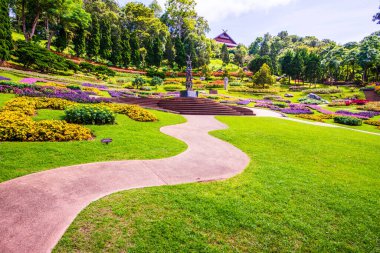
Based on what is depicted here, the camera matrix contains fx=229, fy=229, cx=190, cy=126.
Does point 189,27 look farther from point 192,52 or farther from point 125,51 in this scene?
point 125,51

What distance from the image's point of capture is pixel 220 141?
9312 millimetres

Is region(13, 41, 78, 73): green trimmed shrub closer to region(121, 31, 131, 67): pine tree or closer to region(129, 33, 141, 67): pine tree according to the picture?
region(121, 31, 131, 67): pine tree

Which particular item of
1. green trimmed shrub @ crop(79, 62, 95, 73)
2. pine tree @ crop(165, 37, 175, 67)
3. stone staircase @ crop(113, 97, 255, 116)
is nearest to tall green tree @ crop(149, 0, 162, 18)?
pine tree @ crop(165, 37, 175, 67)

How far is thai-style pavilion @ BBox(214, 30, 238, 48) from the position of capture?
9894 centimetres

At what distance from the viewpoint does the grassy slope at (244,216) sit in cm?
330

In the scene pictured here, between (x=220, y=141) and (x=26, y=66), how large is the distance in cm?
3118

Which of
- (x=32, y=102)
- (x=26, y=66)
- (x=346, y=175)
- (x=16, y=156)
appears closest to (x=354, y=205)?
(x=346, y=175)

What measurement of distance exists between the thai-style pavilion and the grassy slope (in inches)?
3946

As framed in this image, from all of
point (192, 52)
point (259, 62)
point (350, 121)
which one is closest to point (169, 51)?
point (192, 52)

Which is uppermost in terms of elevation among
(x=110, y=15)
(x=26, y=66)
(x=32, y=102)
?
(x=110, y=15)

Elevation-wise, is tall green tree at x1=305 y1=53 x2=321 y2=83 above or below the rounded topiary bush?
above

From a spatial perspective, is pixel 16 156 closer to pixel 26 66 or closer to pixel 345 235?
pixel 345 235

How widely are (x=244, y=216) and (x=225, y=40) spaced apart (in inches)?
4142

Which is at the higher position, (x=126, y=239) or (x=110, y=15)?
(x=110, y=15)
